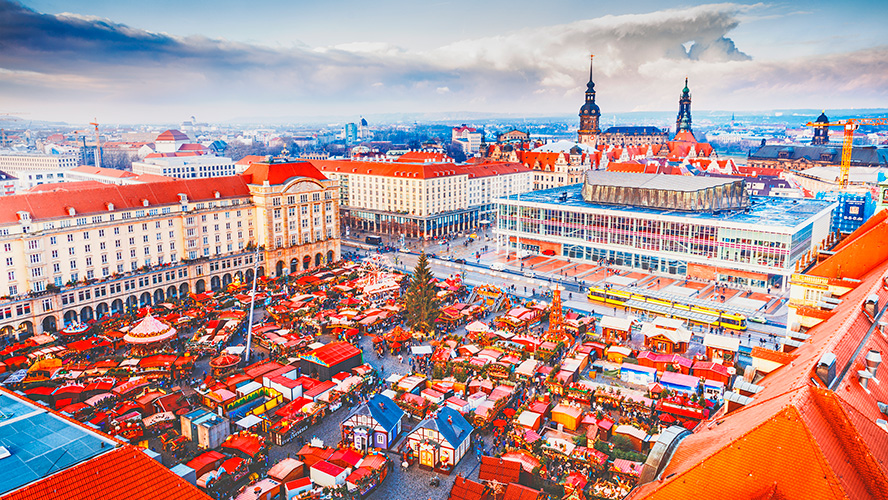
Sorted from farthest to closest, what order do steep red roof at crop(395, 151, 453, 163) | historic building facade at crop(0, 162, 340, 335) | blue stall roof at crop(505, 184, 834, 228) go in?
steep red roof at crop(395, 151, 453, 163)
blue stall roof at crop(505, 184, 834, 228)
historic building facade at crop(0, 162, 340, 335)

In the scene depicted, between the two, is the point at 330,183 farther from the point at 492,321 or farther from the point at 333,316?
the point at 492,321

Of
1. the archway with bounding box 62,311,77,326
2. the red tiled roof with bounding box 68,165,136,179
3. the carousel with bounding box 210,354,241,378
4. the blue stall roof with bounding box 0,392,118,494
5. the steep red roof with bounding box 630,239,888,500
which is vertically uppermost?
the red tiled roof with bounding box 68,165,136,179

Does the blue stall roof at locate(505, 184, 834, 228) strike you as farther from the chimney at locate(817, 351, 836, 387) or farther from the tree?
the chimney at locate(817, 351, 836, 387)

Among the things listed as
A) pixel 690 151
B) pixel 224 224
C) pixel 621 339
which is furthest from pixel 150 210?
pixel 690 151

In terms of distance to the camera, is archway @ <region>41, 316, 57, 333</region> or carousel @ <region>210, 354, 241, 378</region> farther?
archway @ <region>41, 316, 57, 333</region>

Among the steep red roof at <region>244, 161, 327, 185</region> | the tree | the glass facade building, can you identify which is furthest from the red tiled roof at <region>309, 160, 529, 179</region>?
the tree

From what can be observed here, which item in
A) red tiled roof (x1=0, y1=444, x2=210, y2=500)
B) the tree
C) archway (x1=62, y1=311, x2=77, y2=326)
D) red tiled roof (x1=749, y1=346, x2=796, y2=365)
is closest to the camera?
red tiled roof (x1=0, y1=444, x2=210, y2=500)

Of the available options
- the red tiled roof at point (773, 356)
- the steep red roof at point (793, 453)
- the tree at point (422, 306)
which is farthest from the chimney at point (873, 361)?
the tree at point (422, 306)

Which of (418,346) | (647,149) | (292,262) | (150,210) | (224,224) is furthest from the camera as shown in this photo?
(647,149)
